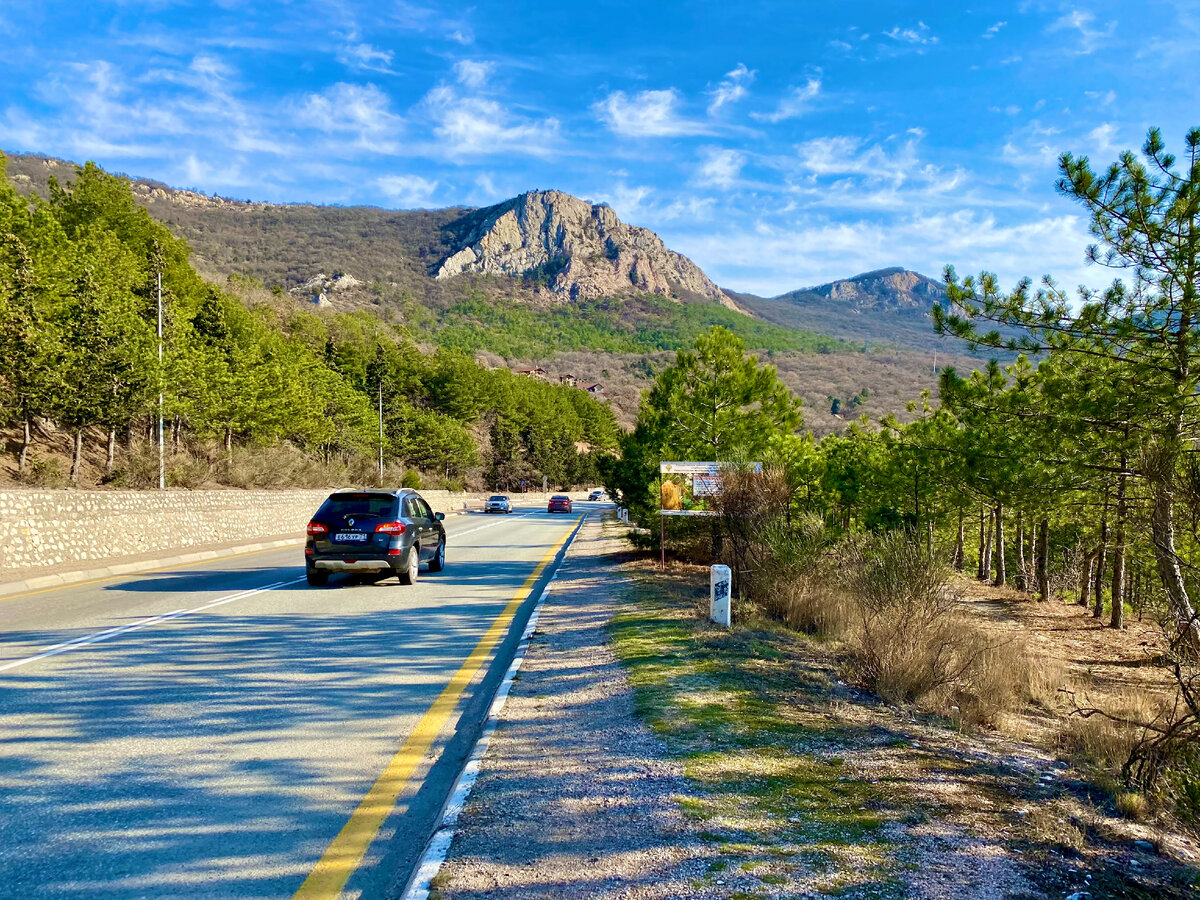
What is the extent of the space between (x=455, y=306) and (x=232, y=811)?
17028cm

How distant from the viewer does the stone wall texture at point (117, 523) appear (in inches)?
556

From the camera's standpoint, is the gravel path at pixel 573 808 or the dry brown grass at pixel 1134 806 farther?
the dry brown grass at pixel 1134 806

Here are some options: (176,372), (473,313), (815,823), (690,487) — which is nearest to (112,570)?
(690,487)

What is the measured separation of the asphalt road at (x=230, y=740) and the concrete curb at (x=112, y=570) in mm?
2917

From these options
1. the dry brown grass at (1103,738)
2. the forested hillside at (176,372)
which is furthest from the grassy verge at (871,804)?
the forested hillside at (176,372)

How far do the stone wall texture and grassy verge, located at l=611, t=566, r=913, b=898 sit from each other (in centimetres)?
1261

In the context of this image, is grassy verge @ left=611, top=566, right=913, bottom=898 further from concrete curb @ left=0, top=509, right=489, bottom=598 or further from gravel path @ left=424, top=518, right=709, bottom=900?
concrete curb @ left=0, top=509, right=489, bottom=598

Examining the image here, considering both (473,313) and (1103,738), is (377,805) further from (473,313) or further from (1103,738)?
(473,313)

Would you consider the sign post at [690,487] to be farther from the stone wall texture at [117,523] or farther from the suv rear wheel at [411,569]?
the stone wall texture at [117,523]

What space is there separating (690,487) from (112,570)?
11.8 metres

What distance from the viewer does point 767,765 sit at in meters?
4.40

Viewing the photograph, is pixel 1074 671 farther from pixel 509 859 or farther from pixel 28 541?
pixel 28 541

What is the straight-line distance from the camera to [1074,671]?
1162 cm

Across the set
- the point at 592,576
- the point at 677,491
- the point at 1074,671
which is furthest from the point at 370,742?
the point at 1074,671
